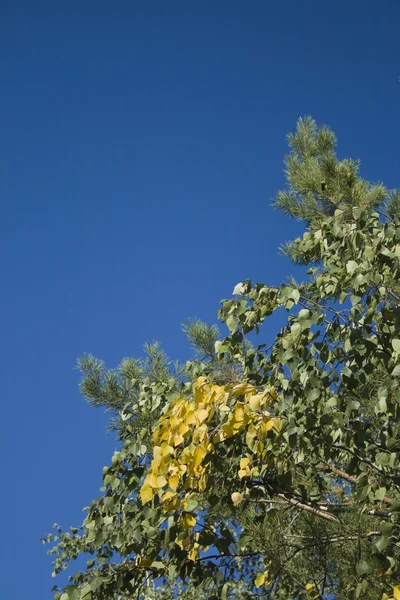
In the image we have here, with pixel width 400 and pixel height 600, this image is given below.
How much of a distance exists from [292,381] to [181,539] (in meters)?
0.57

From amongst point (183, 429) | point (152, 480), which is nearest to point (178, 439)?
point (183, 429)

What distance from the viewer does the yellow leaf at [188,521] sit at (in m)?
2.13

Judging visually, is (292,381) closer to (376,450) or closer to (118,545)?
(376,450)

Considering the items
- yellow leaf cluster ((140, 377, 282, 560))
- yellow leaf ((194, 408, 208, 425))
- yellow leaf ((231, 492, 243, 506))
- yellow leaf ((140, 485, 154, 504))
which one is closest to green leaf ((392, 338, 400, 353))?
yellow leaf cluster ((140, 377, 282, 560))

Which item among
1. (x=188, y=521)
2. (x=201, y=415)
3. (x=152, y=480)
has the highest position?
(x=201, y=415)

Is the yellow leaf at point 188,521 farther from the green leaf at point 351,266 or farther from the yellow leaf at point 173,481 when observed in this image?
the green leaf at point 351,266

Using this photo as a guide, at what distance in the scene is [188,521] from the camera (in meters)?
2.14

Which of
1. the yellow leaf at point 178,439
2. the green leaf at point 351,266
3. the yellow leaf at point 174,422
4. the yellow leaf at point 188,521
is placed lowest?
the yellow leaf at point 188,521

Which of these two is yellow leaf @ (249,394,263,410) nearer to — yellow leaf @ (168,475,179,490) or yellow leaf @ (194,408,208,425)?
yellow leaf @ (194,408,208,425)

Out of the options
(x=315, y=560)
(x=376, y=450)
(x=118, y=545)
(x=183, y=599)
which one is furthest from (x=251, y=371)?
(x=183, y=599)

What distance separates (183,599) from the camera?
15.0 feet

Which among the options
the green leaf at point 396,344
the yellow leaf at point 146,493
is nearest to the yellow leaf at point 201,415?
the yellow leaf at point 146,493

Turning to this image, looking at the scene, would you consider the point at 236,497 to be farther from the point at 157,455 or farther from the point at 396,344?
the point at 396,344

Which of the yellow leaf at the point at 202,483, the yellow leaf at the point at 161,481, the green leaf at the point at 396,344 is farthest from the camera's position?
the yellow leaf at the point at 202,483
